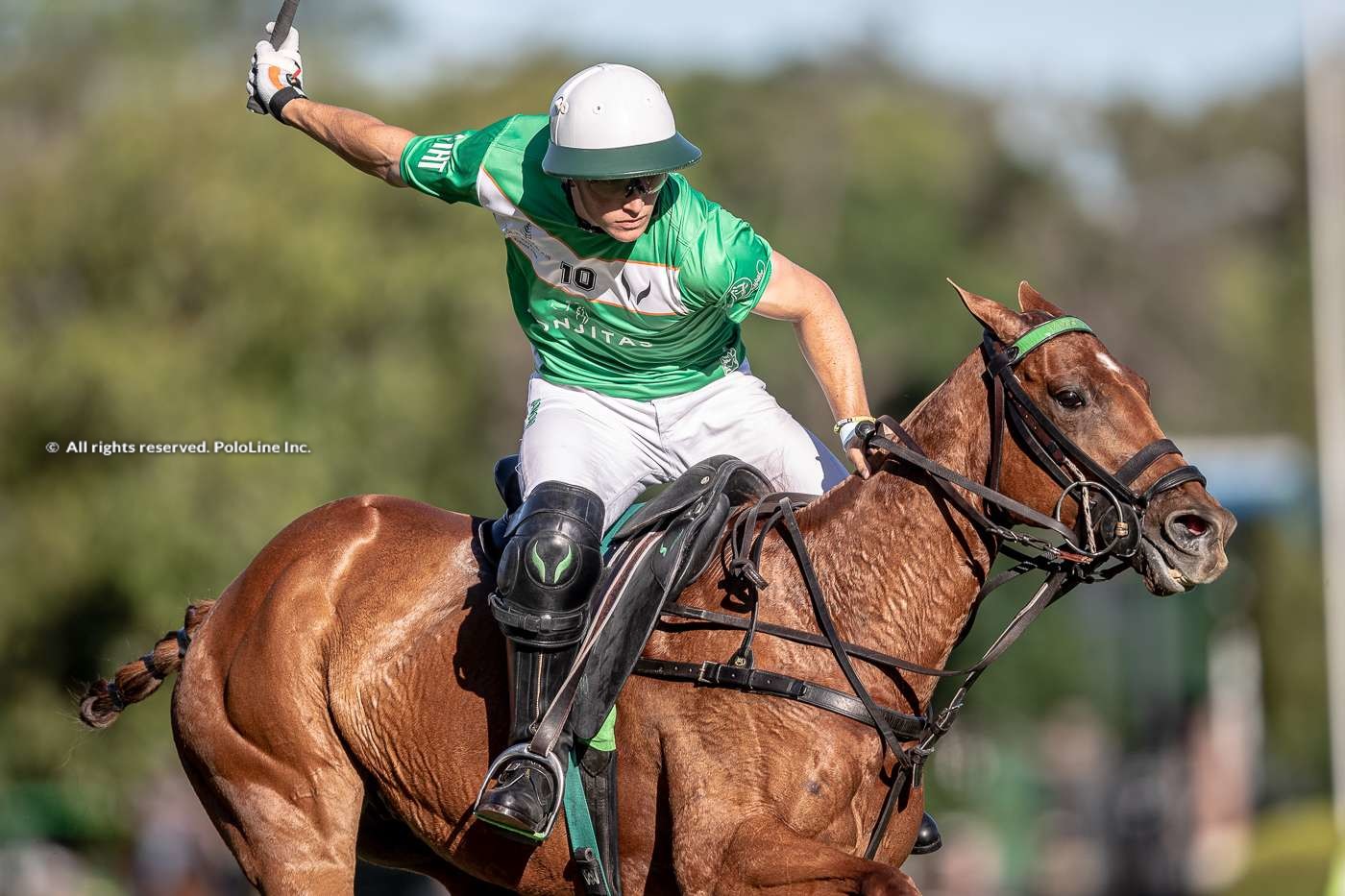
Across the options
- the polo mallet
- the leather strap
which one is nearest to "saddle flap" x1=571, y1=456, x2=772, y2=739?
the leather strap

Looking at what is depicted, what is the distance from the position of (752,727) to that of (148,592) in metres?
12.8

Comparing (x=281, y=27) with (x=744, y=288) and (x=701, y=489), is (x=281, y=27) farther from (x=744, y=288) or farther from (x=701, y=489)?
(x=701, y=489)

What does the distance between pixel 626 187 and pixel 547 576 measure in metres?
1.28

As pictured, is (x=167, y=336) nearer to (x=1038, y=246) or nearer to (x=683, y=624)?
(x=683, y=624)

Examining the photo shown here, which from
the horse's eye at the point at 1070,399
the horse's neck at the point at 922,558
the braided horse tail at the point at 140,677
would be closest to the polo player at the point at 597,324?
the horse's neck at the point at 922,558

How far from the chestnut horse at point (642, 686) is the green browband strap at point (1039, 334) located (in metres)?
0.03

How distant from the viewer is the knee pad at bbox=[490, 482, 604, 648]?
5.51 meters

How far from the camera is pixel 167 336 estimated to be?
58.4ft

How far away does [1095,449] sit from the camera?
530 centimetres

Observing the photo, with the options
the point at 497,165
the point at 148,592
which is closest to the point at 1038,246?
the point at 148,592

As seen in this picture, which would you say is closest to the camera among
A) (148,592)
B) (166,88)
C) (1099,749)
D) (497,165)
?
(497,165)

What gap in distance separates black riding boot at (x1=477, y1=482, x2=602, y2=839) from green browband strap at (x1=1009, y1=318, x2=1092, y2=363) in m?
1.44

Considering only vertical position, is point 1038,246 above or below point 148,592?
above

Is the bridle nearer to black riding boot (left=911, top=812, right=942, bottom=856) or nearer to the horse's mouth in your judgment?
the horse's mouth
